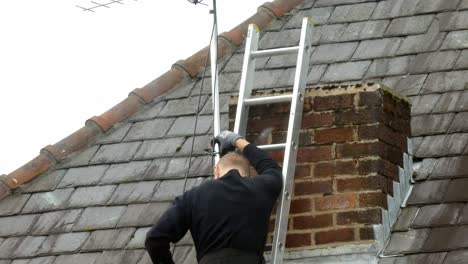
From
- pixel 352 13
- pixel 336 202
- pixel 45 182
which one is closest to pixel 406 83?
pixel 352 13

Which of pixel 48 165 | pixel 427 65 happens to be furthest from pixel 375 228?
pixel 48 165

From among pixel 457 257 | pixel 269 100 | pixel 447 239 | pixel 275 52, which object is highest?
pixel 275 52

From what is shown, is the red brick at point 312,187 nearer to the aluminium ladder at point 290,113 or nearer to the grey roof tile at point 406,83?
the aluminium ladder at point 290,113

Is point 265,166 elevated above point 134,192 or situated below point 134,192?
below

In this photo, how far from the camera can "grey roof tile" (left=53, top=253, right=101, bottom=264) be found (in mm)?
6758

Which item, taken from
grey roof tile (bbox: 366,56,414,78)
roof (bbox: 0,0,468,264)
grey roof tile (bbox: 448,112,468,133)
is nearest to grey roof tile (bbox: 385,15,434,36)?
roof (bbox: 0,0,468,264)

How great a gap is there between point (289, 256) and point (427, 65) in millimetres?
2080

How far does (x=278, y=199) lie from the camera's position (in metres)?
5.67

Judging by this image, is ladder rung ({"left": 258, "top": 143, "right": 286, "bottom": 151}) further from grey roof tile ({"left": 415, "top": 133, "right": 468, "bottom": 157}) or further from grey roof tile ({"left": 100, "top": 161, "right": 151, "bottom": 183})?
grey roof tile ({"left": 100, "top": 161, "right": 151, "bottom": 183})

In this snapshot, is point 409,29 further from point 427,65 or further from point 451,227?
point 451,227

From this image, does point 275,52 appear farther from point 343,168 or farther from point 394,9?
point 394,9

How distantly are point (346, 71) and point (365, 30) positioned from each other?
565mm

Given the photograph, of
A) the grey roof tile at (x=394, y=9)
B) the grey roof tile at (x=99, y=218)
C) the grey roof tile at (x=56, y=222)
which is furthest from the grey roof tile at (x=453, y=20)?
the grey roof tile at (x=56, y=222)

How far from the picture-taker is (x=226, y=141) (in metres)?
5.79
